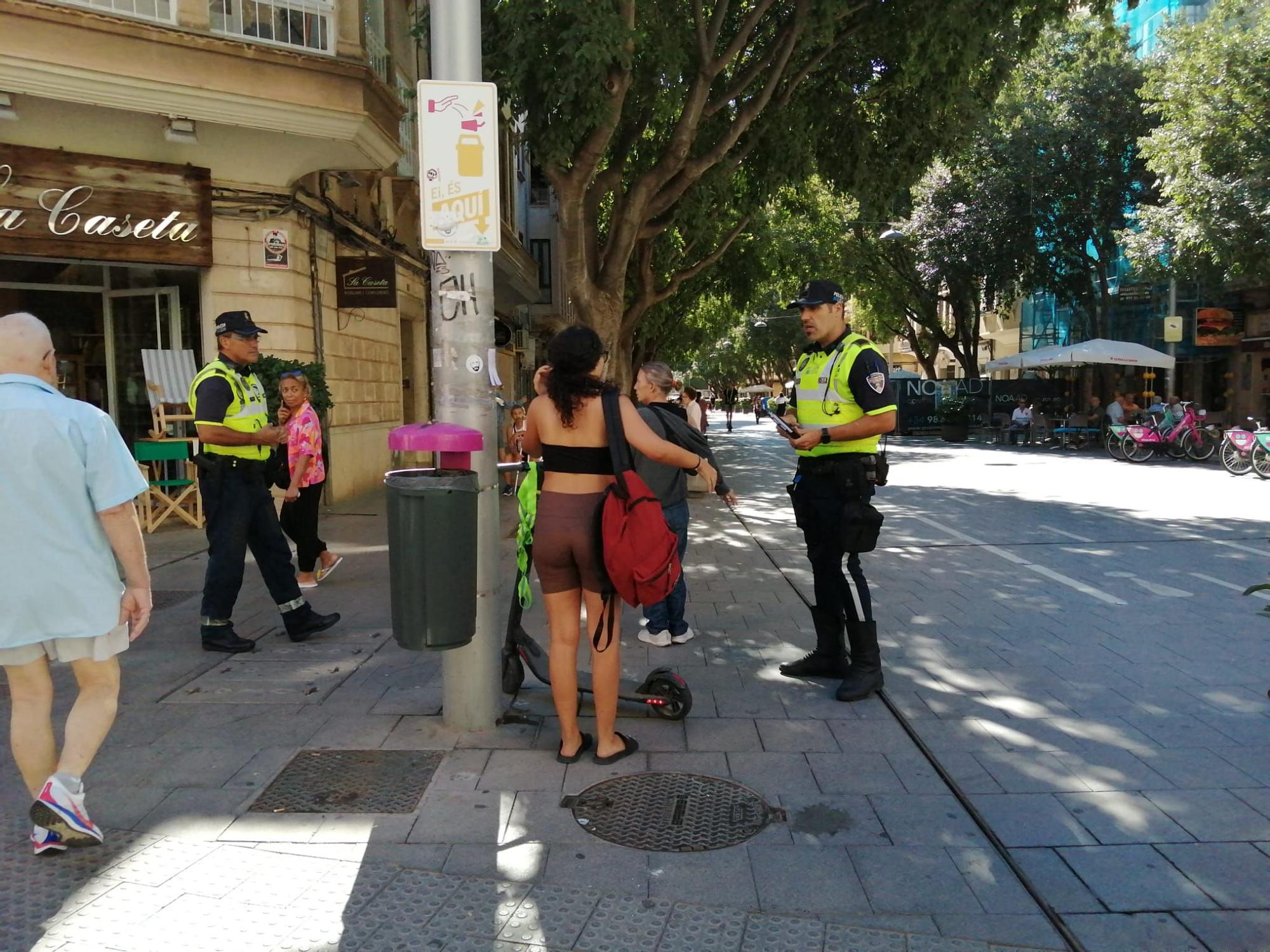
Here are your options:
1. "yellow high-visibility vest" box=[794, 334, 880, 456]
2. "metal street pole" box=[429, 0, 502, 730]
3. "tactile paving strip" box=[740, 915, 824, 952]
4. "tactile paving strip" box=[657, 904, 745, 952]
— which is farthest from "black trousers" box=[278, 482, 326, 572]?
"tactile paving strip" box=[740, 915, 824, 952]

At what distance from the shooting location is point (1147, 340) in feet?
99.7

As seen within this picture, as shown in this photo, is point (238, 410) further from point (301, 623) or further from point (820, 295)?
point (820, 295)

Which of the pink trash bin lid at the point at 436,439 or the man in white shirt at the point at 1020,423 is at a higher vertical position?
the pink trash bin lid at the point at 436,439

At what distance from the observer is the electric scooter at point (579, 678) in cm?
441

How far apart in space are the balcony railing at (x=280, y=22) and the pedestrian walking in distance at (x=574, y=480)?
8157mm

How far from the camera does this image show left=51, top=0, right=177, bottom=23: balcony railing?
9195mm

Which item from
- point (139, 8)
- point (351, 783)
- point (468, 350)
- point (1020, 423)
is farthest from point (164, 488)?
point (1020, 423)

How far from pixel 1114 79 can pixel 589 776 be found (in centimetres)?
2722

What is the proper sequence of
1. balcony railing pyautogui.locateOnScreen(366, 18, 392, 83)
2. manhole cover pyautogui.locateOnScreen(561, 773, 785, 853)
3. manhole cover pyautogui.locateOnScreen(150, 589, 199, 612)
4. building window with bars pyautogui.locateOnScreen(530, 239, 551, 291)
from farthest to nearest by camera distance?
building window with bars pyautogui.locateOnScreen(530, 239, 551, 291), balcony railing pyautogui.locateOnScreen(366, 18, 392, 83), manhole cover pyautogui.locateOnScreen(150, 589, 199, 612), manhole cover pyautogui.locateOnScreen(561, 773, 785, 853)

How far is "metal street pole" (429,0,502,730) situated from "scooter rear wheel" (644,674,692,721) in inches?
31.0

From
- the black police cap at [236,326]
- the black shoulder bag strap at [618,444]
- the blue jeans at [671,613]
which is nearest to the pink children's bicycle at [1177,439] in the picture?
the blue jeans at [671,613]

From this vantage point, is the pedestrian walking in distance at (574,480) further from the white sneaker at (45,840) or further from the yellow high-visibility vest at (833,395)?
the white sneaker at (45,840)

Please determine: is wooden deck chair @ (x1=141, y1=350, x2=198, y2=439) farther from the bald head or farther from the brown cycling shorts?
the brown cycling shorts

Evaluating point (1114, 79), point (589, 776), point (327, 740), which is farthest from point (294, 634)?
point (1114, 79)
